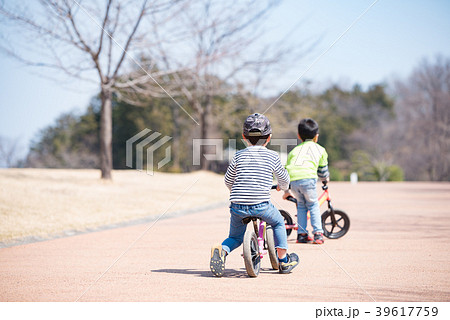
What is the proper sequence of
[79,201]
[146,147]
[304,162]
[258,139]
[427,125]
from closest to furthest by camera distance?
[258,139] → [304,162] → [79,201] → [146,147] → [427,125]

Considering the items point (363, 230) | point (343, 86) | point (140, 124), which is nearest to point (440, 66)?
point (343, 86)

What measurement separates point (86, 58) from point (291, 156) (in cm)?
1097

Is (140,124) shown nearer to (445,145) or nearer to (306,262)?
(445,145)

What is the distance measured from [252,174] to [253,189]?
0.14 meters

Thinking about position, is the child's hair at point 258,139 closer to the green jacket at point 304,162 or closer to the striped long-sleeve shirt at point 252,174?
the striped long-sleeve shirt at point 252,174

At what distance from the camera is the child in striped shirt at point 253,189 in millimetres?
4996

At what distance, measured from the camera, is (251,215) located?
4992mm

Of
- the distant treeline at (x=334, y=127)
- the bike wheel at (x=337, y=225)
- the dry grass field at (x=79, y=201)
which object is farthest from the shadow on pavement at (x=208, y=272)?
the distant treeline at (x=334, y=127)

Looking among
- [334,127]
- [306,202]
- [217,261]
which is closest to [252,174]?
[217,261]

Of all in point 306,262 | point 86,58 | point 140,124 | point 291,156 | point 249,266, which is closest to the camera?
point 249,266

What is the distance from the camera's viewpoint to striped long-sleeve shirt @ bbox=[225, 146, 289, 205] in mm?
5000

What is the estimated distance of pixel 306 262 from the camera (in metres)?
5.88

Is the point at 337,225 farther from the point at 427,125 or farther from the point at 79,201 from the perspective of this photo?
the point at 427,125

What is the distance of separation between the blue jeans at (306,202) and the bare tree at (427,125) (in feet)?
113
